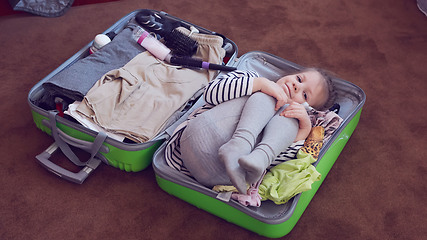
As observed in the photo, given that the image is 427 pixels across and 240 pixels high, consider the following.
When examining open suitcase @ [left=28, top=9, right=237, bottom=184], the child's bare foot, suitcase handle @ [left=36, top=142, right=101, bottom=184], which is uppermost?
the child's bare foot

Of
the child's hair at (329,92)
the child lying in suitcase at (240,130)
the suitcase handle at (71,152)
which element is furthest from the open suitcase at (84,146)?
the child's hair at (329,92)

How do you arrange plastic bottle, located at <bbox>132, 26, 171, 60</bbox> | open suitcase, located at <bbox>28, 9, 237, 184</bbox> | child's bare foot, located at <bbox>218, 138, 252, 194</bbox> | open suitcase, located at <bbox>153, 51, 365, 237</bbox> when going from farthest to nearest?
1. plastic bottle, located at <bbox>132, 26, 171, 60</bbox>
2. open suitcase, located at <bbox>28, 9, 237, 184</bbox>
3. open suitcase, located at <bbox>153, 51, 365, 237</bbox>
4. child's bare foot, located at <bbox>218, 138, 252, 194</bbox>

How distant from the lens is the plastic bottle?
1.48m

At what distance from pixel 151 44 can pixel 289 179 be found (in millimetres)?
714

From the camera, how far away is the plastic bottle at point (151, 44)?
148cm

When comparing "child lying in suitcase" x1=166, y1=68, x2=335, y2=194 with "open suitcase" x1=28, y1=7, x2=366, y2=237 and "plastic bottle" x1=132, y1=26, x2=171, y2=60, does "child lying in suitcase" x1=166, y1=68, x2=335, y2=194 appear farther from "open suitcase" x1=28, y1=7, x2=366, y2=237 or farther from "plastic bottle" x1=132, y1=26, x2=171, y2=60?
"plastic bottle" x1=132, y1=26, x2=171, y2=60

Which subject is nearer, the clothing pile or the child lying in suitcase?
the child lying in suitcase

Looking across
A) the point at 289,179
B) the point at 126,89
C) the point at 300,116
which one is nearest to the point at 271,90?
Result: the point at 300,116

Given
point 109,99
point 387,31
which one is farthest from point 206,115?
point 387,31

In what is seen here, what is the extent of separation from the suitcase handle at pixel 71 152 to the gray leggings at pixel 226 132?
0.89 ft

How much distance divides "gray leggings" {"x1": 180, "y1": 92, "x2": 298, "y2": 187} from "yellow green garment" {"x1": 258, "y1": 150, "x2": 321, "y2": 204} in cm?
6

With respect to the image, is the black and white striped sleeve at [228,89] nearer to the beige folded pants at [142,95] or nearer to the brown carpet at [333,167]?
the beige folded pants at [142,95]

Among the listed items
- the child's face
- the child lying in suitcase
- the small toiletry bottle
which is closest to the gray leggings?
the child lying in suitcase

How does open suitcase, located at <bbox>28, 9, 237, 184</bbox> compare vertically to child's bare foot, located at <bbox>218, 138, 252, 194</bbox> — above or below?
below
